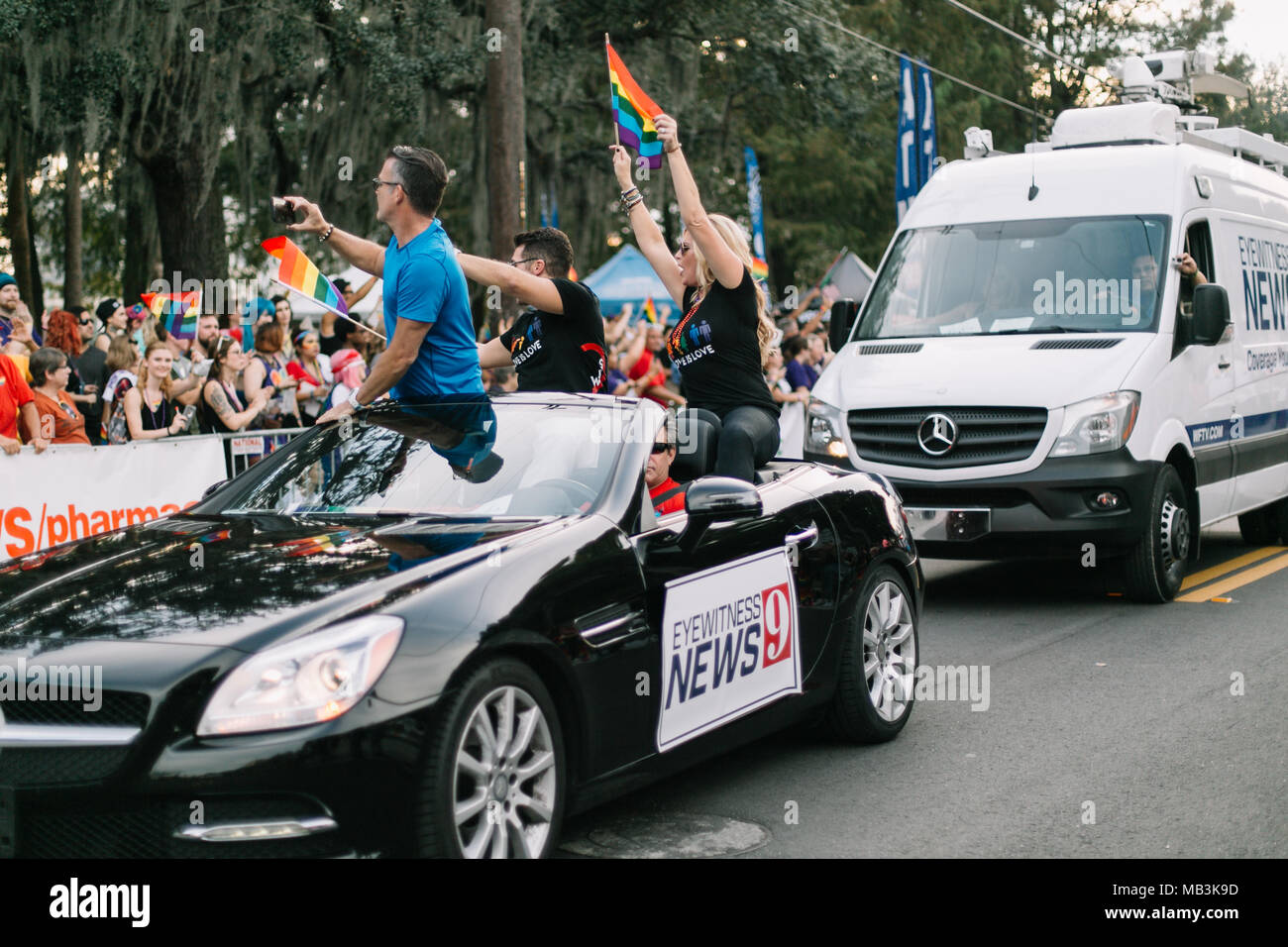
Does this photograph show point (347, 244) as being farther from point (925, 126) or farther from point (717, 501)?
point (925, 126)

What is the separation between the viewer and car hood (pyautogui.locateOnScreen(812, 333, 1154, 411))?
874cm

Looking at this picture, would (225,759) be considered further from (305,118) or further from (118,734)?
Result: (305,118)

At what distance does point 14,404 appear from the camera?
8883 mm

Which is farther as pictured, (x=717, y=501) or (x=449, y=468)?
(x=449, y=468)

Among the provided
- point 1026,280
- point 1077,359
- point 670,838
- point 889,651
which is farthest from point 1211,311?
point 670,838

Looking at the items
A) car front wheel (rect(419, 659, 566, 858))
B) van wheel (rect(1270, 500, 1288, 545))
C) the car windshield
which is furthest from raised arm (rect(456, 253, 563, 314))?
van wheel (rect(1270, 500, 1288, 545))

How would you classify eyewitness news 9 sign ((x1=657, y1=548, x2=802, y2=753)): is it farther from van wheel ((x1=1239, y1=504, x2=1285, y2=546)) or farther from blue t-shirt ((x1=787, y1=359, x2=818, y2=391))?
blue t-shirt ((x1=787, y1=359, x2=818, y2=391))

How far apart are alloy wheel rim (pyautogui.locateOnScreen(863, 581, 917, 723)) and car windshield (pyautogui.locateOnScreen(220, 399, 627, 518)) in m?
1.49

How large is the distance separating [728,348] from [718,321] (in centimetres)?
12

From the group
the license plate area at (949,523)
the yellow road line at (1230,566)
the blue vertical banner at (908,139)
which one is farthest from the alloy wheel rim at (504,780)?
the blue vertical banner at (908,139)

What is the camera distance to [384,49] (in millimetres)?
18625

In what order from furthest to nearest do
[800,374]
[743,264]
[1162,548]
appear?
[800,374], [1162,548], [743,264]

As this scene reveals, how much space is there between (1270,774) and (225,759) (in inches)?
148

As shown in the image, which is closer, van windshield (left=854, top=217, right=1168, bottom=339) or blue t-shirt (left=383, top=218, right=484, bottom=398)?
blue t-shirt (left=383, top=218, right=484, bottom=398)
